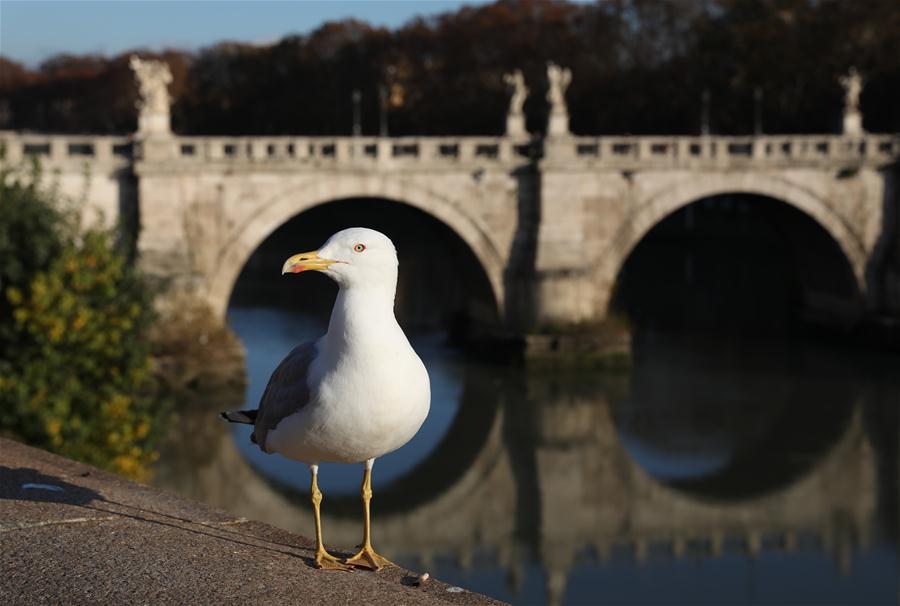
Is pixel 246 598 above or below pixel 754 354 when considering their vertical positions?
above

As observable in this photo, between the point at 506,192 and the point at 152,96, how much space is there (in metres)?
8.74

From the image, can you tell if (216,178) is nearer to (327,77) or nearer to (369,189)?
(369,189)

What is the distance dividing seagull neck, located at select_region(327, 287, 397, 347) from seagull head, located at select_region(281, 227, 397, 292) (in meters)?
0.04

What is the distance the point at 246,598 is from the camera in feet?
17.0

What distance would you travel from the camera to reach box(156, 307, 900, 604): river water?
18.4 m

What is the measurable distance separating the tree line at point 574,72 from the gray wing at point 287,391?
43889 millimetres

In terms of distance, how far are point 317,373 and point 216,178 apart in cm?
2456

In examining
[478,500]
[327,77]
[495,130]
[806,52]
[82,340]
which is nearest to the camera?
[82,340]

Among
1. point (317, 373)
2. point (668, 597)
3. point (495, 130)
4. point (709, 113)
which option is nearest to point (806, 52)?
point (709, 113)

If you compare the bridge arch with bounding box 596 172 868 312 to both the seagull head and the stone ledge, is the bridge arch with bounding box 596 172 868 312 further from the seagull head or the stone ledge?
the seagull head

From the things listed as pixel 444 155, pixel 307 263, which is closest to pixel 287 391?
Result: pixel 307 263

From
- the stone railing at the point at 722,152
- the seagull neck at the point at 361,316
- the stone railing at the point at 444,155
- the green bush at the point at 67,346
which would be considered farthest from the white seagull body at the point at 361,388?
the stone railing at the point at 722,152

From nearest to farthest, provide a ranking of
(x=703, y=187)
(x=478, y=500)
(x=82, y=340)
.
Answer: (x=82, y=340) < (x=478, y=500) < (x=703, y=187)

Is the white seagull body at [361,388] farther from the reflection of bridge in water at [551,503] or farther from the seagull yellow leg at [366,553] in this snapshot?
the reflection of bridge in water at [551,503]
